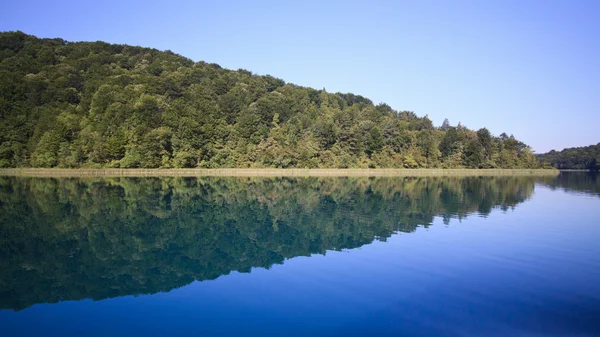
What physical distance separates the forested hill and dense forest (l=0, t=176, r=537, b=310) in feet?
124

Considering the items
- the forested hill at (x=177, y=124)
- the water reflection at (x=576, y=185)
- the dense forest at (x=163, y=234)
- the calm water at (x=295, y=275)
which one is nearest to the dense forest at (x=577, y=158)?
the forested hill at (x=177, y=124)

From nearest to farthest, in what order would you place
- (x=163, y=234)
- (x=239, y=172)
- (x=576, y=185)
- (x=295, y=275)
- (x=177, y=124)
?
(x=295, y=275), (x=163, y=234), (x=576, y=185), (x=239, y=172), (x=177, y=124)

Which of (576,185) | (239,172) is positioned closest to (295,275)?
(576,185)

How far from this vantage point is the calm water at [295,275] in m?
7.43

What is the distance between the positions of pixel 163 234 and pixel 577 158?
15794 centimetres

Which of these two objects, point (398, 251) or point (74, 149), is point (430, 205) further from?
point (74, 149)

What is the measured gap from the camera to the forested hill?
62.9 metres

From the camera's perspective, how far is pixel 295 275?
1038cm

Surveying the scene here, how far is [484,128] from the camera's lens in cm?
9100

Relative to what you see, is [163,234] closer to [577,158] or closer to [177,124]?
[177,124]

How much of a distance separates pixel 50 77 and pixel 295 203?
79.0 m

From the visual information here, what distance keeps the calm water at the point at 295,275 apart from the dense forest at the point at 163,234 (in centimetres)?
7

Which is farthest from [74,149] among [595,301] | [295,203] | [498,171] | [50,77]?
[498,171]

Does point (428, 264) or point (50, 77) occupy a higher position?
point (50, 77)
